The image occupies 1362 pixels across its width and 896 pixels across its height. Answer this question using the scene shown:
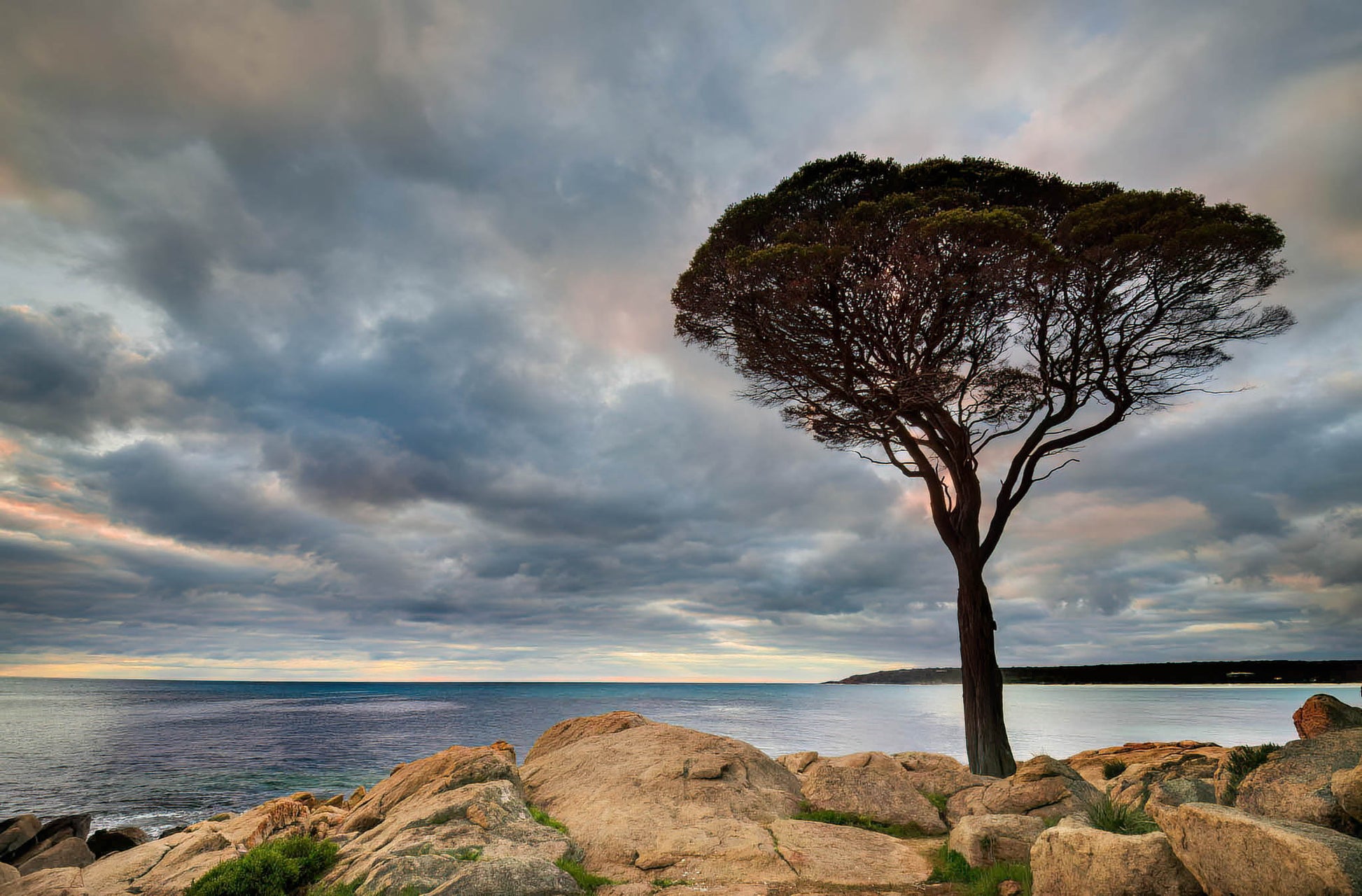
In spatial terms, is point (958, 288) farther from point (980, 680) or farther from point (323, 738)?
point (323, 738)

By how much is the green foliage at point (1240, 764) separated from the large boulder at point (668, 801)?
506cm

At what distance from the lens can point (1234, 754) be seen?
24.8ft

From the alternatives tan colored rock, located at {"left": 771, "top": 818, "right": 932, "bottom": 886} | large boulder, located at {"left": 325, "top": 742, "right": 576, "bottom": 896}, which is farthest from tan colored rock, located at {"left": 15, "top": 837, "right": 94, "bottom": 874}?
tan colored rock, located at {"left": 771, "top": 818, "right": 932, "bottom": 886}

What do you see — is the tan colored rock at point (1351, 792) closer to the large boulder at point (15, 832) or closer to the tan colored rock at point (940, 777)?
the tan colored rock at point (940, 777)

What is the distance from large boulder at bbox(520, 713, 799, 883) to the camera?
902 cm

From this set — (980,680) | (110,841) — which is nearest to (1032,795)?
(980,680)

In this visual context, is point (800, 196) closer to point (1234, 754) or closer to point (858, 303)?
point (858, 303)

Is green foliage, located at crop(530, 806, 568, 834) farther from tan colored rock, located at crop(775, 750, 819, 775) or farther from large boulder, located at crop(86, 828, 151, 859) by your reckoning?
large boulder, located at crop(86, 828, 151, 859)

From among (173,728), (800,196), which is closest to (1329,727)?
(800,196)

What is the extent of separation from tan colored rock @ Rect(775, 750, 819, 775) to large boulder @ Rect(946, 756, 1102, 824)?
4.05 m

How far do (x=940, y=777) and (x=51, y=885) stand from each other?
16.6 meters

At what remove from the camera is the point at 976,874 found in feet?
26.6

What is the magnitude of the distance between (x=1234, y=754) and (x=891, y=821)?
558 cm

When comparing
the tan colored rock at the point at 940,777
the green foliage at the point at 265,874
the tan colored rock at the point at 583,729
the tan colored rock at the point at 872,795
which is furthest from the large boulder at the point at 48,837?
the tan colored rock at the point at 940,777
